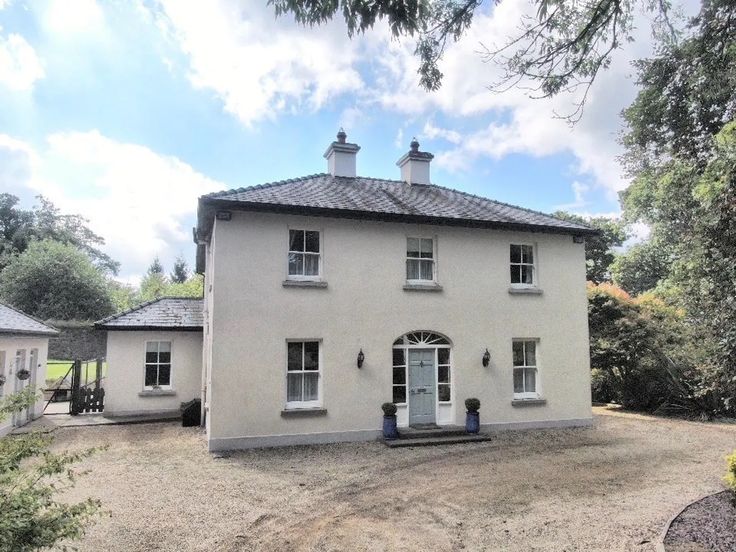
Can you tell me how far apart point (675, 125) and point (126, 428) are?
17826mm

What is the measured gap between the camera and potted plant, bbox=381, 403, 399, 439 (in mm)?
13445

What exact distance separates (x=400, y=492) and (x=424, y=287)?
6.66 meters

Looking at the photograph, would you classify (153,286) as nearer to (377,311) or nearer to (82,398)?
(82,398)

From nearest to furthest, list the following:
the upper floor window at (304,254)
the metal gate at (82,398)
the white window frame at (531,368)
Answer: the upper floor window at (304,254)
the white window frame at (531,368)
the metal gate at (82,398)

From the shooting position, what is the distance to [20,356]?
15.8 meters

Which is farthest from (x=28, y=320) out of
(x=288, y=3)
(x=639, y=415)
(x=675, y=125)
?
(x=639, y=415)

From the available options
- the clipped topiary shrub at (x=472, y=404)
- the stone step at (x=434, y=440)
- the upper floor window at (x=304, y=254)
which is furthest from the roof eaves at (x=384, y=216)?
the stone step at (x=434, y=440)

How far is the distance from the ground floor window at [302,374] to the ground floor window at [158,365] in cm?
740

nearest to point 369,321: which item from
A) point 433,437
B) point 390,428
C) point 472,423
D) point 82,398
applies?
point 390,428

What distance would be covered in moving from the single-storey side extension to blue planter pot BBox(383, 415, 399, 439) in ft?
28.3

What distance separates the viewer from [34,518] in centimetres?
435

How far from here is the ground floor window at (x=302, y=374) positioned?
13398mm

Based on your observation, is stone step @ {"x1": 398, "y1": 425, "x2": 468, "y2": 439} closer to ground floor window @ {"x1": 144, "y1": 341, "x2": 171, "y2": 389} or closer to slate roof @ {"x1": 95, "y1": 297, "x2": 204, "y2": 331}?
slate roof @ {"x1": 95, "y1": 297, "x2": 204, "y2": 331}

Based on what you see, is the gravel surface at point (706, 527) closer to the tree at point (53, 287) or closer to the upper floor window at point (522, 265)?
the upper floor window at point (522, 265)
